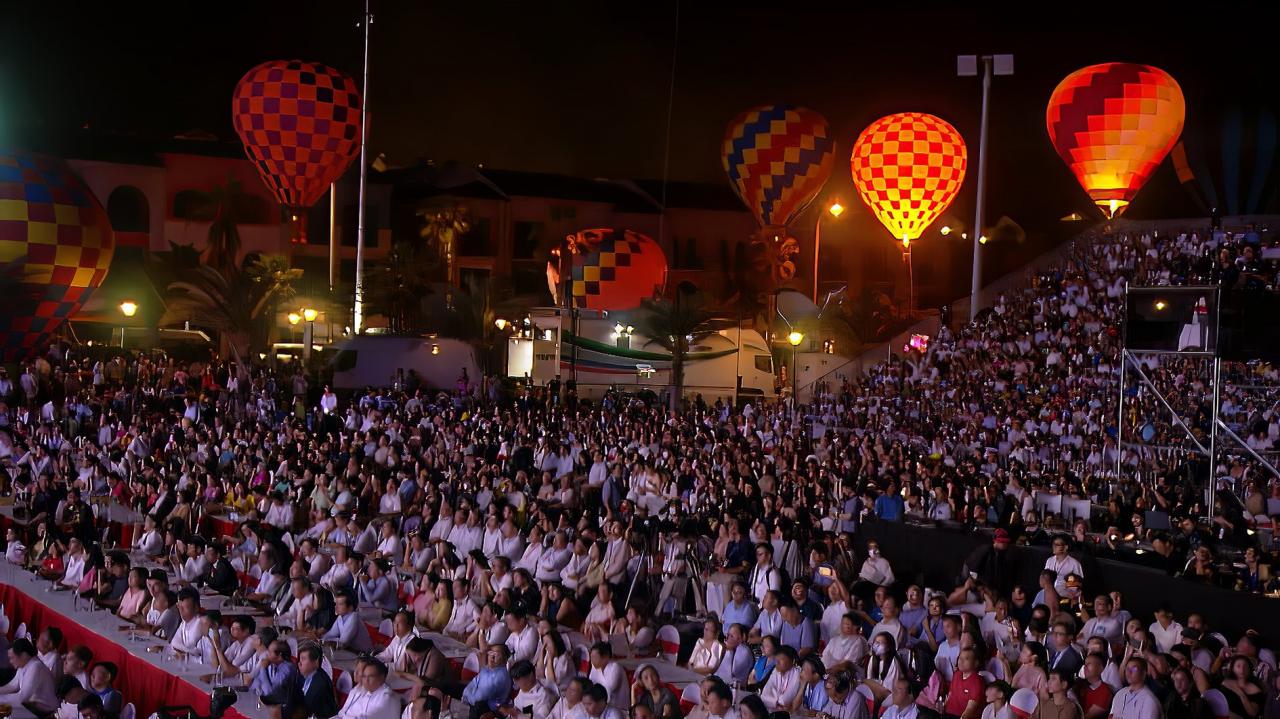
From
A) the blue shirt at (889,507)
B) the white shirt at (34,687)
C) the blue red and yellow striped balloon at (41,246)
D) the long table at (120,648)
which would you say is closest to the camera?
the long table at (120,648)

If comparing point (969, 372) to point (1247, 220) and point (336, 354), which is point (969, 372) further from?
point (336, 354)

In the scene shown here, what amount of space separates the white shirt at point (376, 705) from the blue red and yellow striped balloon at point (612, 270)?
21.2 metres

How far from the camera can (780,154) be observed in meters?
33.3

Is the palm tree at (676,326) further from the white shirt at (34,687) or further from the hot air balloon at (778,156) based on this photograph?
the white shirt at (34,687)

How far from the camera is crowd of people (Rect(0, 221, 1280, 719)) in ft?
33.4

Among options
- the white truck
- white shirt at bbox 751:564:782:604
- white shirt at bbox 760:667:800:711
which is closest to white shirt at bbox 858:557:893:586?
white shirt at bbox 751:564:782:604

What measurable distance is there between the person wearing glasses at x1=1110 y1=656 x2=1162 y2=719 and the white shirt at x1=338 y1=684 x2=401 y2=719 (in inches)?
193

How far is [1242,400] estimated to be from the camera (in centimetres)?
2208

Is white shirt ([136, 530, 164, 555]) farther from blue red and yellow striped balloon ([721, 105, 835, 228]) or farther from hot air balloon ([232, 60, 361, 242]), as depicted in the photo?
blue red and yellow striped balloon ([721, 105, 835, 228])

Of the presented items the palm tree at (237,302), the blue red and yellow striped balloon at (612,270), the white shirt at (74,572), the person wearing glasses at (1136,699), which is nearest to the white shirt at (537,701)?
the person wearing glasses at (1136,699)

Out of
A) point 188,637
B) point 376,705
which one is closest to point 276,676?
point 376,705

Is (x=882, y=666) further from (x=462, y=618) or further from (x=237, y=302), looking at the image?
(x=237, y=302)

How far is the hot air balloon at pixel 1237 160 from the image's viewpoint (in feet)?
76.7

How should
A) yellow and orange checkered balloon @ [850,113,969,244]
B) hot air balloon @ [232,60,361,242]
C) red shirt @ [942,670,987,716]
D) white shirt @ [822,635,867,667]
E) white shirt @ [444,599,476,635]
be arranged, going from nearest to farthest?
1. red shirt @ [942,670,987,716]
2. white shirt @ [822,635,867,667]
3. white shirt @ [444,599,476,635]
4. hot air balloon @ [232,60,361,242]
5. yellow and orange checkered balloon @ [850,113,969,244]
